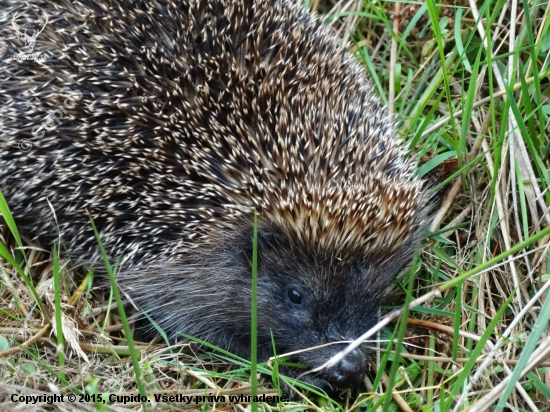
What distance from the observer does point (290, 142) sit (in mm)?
3570

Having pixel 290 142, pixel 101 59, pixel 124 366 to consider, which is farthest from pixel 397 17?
pixel 124 366

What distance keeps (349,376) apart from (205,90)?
1545 mm
